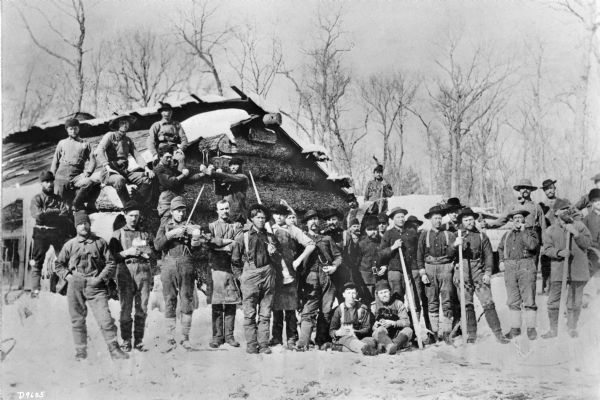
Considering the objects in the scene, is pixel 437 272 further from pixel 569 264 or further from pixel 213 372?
pixel 213 372

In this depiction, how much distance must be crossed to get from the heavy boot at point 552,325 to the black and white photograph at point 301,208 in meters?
0.03

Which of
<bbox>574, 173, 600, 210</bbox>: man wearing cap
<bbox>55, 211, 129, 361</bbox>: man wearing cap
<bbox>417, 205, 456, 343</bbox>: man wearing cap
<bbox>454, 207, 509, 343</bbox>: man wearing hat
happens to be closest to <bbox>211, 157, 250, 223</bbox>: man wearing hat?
<bbox>55, 211, 129, 361</bbox>: man wearing cap

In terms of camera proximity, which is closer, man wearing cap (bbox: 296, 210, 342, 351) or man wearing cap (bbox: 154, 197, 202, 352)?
man wearing cap (bbox: 154, 197, 202, 352)

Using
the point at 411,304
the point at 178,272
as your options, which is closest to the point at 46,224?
the point at 178,272

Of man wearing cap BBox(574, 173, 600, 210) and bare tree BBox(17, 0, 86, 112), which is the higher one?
bare tree BBox(17, 0, 86, 112)

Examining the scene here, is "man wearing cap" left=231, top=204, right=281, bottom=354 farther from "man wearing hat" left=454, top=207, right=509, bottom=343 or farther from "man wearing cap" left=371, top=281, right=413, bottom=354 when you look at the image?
"man wearing hat" left=454, top=207, right=509, bottom=343

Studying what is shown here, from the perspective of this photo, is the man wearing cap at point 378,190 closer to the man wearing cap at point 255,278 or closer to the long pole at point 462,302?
the long pole at point 462,302

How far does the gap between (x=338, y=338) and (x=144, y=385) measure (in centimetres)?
232

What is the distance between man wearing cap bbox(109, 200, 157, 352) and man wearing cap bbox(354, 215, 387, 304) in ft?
8.62

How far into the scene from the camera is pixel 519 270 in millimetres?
8055

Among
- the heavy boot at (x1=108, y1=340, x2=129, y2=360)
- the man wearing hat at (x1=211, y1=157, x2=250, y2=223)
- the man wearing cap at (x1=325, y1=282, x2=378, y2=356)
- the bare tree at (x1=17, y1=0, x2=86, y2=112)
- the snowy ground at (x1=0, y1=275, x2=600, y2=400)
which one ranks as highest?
the bare tree at (x1=17, y1=0, x2=86, y2=112)

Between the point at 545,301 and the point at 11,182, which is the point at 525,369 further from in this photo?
the point at 11,182

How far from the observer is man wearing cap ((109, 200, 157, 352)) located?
7.07m

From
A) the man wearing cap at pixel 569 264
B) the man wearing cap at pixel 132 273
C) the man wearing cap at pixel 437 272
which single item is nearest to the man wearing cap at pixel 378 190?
the man wearing cap at pixel 437 272
